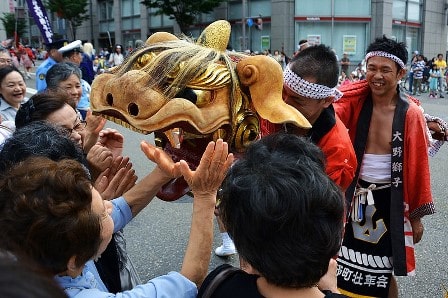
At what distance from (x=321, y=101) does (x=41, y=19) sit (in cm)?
934

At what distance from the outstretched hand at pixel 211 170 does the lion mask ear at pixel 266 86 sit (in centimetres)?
32

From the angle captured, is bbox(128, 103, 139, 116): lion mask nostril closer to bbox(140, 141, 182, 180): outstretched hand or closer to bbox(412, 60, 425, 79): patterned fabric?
bbox(140, 141, 182, 180): outstretched hand

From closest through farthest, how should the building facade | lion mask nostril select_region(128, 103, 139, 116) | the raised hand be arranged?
lion mask nostril select_region(128, 103, 139, 116) → the raised hand → the building facade

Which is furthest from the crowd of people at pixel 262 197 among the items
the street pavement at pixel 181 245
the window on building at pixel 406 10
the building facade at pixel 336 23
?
the window on building at pixel 406 10

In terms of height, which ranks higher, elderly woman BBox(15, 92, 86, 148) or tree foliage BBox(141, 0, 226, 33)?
tree foliage BBox(141, 0, 226, 33)

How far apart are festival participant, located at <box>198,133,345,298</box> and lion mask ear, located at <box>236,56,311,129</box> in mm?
412

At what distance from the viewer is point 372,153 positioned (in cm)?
241

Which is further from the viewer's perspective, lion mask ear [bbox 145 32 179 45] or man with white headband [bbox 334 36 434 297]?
man with white headband [bbox 334 36 434 297]

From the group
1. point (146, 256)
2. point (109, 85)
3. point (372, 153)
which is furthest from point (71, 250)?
point (146, 256)

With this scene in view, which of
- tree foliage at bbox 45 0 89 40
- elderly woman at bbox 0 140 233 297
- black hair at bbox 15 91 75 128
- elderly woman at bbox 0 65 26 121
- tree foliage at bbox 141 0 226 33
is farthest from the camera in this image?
tree foliage at bbox 45 0 89 40

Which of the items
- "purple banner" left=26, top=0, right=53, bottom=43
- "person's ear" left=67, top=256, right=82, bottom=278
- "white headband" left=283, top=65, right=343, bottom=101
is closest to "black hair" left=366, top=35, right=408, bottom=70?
"white headband" left=283, top=65, right=343, bottom=101

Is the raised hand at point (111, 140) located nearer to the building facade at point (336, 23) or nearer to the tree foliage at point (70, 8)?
the building facade at point (336, 23)

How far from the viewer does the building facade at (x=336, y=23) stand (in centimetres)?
2189

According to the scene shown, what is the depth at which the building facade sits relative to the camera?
2189 cm
